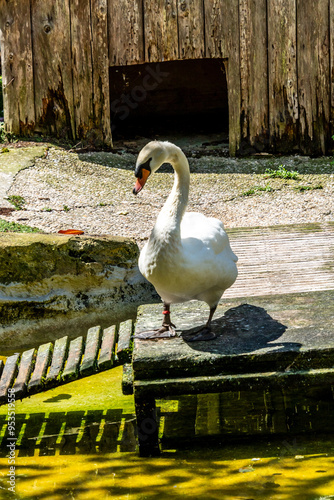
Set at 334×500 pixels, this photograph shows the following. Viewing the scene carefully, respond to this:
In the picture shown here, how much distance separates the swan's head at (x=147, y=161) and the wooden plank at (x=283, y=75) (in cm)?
565

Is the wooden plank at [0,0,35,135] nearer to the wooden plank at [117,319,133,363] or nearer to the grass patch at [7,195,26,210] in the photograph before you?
the grass patch at [7,195,26,210]

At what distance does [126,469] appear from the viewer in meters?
3.73

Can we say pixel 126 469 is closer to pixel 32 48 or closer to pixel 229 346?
pixel 229 346

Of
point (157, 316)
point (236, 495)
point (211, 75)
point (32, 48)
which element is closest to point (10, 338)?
point (157, 316)

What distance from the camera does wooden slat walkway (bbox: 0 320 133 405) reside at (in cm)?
434

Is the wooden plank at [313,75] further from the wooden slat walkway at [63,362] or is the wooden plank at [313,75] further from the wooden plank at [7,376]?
the wooden plank at [7,376]

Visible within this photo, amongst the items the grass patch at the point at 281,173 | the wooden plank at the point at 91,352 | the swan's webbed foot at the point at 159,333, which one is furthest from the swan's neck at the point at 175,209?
the grass patch at the point at 281,173

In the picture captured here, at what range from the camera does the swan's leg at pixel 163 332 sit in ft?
13.6

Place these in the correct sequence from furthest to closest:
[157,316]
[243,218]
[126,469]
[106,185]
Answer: [106,185]
[243,218]
[157,316]
[126,469]

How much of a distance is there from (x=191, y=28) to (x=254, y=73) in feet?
3.27

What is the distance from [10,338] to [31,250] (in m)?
0.74

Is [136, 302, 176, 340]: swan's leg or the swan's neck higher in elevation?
the swan's neck

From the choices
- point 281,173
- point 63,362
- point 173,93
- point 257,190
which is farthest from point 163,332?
point 173,93

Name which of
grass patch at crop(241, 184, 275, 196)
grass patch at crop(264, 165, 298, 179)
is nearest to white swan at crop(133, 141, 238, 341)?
grass patch at crop(241, 184, 275, 196)
